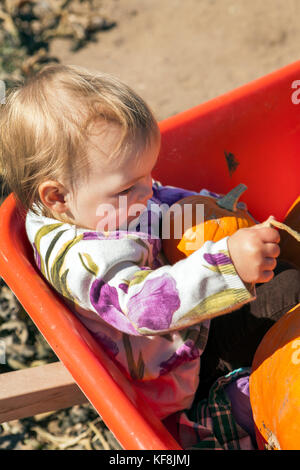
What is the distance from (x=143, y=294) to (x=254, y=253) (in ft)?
0.65

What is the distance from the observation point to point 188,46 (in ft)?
11.0

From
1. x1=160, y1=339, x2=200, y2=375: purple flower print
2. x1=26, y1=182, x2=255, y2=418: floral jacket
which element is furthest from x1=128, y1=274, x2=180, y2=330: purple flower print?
x1=160, y1=339, x2=200, y2=375: purple flower print

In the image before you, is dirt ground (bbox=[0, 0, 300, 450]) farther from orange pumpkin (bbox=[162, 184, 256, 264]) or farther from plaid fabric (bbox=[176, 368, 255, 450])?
plaid fabric (bbox=[176, 368, 255, 450])

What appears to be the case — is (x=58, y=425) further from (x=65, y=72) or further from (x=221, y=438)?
(x=65, y=72)

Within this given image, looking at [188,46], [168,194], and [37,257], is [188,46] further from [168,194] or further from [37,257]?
[37,257]

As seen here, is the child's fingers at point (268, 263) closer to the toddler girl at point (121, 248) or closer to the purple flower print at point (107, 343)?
the toddler girl at point (121, 248)

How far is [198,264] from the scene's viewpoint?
0.94m

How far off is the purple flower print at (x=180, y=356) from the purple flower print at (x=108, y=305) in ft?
0.56

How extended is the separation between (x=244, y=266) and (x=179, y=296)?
120mm

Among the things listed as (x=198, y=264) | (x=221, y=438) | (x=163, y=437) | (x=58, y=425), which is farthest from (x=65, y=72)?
(x=58, y=425)

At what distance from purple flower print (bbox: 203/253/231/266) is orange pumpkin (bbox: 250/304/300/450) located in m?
0.23

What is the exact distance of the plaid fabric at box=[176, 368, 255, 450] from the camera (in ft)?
3.90

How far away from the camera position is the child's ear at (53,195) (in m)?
1.03

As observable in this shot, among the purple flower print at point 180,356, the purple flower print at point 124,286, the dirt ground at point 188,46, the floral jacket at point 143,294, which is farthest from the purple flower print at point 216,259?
the dirt ground at point 188,46
